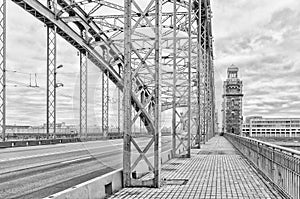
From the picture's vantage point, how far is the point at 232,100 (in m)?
95.6

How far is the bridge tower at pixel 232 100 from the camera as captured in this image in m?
87.4

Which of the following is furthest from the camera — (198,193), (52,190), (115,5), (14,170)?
(115,5)

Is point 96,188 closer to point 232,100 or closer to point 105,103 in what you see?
point 105,103

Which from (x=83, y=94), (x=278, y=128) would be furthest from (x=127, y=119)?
(x=278, y=128)

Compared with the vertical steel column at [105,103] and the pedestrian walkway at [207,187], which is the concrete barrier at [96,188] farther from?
the vertical steel column at [105,103]

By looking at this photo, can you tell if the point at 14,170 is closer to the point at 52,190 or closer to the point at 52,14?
the point at 52,190

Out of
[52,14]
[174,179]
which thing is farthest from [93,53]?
[174,179]

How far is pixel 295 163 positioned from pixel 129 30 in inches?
204

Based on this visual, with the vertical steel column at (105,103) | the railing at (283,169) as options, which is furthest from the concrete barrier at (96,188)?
the vertical steel column at (105,103)

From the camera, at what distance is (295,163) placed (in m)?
7.46

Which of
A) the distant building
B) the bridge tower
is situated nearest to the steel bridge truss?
the distant building

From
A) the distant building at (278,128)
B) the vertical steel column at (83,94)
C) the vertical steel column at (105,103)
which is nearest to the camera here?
the vertical steel column at (83,94)

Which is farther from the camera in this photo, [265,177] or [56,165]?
[56,165]

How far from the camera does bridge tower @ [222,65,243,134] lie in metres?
87.4
